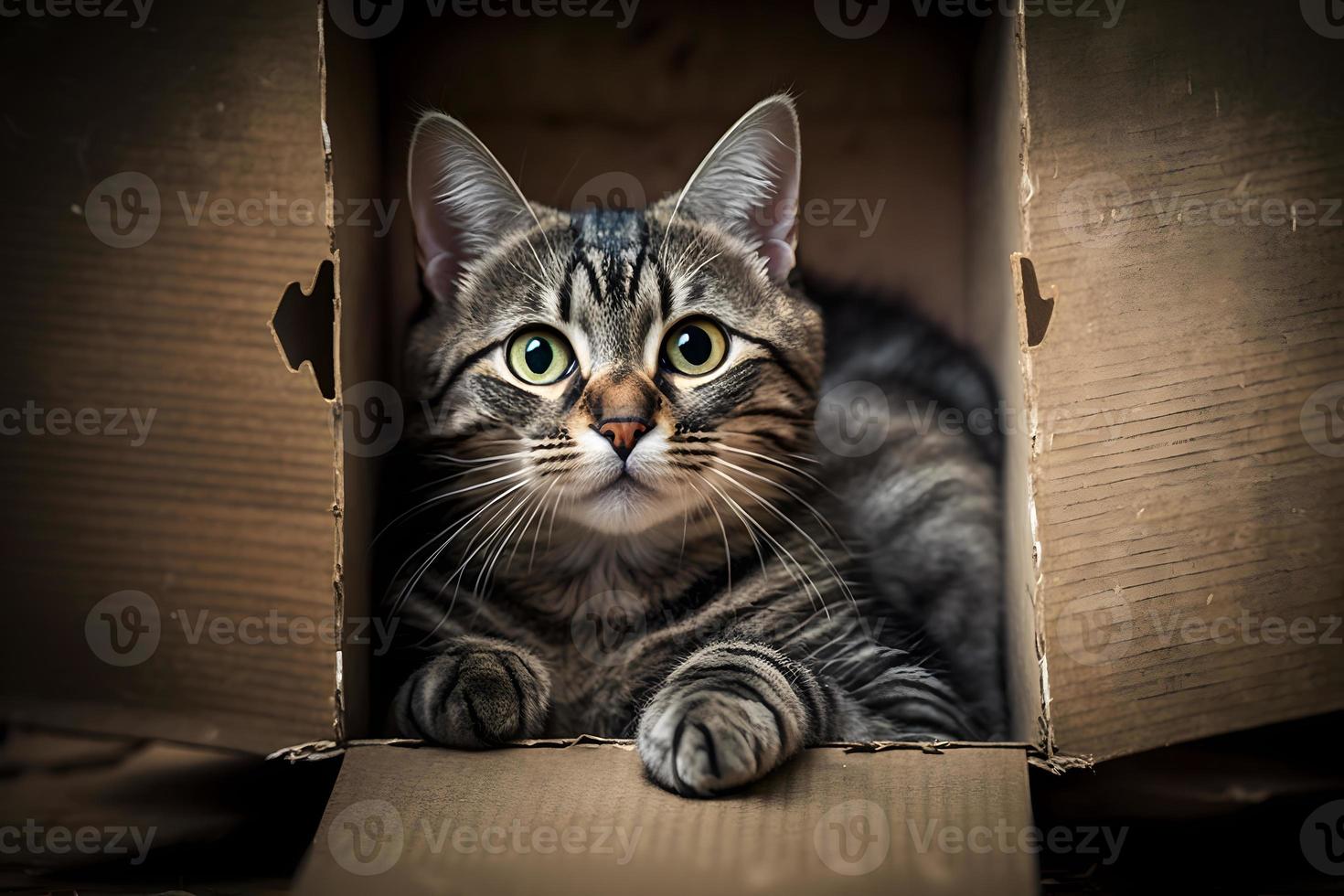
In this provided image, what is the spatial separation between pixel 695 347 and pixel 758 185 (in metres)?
0.28

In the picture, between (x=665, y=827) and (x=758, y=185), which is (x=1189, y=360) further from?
(x=665, y=827)

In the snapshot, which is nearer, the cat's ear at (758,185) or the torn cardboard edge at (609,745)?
the torn cardboard edge at (609,745)

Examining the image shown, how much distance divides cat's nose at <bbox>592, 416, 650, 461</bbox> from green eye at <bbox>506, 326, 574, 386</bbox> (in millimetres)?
175

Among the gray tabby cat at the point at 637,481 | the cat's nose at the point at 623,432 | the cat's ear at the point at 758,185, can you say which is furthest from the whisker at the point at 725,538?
the cat's ear at the point at 758,185

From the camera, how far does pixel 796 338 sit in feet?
4.88

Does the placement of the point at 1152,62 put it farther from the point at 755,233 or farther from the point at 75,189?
the point at 75,189

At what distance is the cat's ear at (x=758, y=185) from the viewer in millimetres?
1438

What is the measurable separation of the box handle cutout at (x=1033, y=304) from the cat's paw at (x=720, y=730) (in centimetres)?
50

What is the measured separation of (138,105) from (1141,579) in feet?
4.24

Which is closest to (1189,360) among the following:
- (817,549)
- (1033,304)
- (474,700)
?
(1033,304)

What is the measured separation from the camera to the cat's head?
4.23 feet

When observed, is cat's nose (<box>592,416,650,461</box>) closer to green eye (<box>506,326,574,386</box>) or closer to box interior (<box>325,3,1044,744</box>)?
green eye (<box>506,326,574,386</box>)

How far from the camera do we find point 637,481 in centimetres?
127

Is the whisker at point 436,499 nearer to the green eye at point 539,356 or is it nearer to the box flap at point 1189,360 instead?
the green eye at point 539,356
